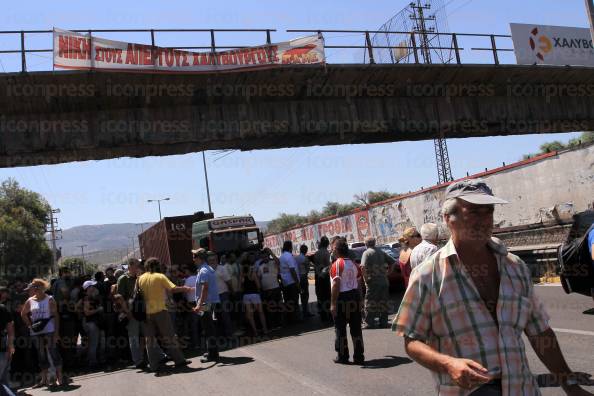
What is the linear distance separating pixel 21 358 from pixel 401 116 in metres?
12.3

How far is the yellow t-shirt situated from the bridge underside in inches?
252

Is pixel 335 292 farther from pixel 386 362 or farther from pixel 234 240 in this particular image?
pixel 234 240

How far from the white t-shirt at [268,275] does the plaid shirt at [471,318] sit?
32.7 ft

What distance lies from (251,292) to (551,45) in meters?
13.7

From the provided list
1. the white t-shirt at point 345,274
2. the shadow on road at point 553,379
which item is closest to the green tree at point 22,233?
the white t-shirt at point 345,274

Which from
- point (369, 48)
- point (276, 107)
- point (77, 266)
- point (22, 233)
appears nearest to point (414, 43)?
point (369, 48)

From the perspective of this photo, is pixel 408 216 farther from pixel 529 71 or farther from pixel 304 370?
pixel 304 370

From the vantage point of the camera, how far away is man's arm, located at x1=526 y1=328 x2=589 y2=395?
8.58ft

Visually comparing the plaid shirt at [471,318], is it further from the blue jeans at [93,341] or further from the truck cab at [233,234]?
the truck cab at [233,234]

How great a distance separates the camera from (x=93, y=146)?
14391 millimetres

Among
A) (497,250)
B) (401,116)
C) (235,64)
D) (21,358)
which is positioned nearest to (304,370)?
(497,250)

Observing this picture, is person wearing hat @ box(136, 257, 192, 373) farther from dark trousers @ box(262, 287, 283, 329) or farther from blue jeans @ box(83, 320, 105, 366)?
dark trousers @ box(262, 287, 283, 329)

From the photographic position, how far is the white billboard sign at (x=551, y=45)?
17828 mm

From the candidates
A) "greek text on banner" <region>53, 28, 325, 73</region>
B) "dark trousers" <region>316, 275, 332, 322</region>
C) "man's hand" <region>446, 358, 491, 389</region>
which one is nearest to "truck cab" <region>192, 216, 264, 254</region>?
"dark trousers" <region>316, 275, 332, 322</region>
